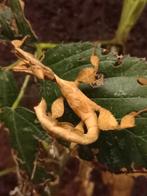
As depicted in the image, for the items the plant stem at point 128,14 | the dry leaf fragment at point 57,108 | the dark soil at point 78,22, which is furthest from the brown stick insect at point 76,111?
the dark soil at point 78,22

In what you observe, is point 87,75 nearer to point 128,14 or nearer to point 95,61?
point 95,61

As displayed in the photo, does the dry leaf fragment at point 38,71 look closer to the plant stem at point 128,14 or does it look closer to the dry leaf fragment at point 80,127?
the dry leaf fragment at point 80,127

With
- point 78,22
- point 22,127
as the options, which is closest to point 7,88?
point 22,127

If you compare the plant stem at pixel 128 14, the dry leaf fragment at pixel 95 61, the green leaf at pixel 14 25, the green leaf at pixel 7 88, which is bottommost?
the green leaf at pixel 7 88

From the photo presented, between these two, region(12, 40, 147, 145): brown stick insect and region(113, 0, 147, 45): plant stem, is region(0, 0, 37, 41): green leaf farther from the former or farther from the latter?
region(113, 0, 147, 45): plant stem

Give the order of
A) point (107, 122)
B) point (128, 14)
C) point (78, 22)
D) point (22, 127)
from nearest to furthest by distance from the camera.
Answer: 1. point (107, 122)
2. point (22, 127)
3. point (128, 14)
4. point (78, 22)

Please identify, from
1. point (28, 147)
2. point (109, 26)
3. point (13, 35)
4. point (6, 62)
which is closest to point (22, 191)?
point (28, 147)

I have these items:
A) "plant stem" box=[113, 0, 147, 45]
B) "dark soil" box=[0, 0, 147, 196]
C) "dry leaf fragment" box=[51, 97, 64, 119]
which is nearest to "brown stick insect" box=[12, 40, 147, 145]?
"dry leaf fragment" box=[51, 97, 64, 119]
